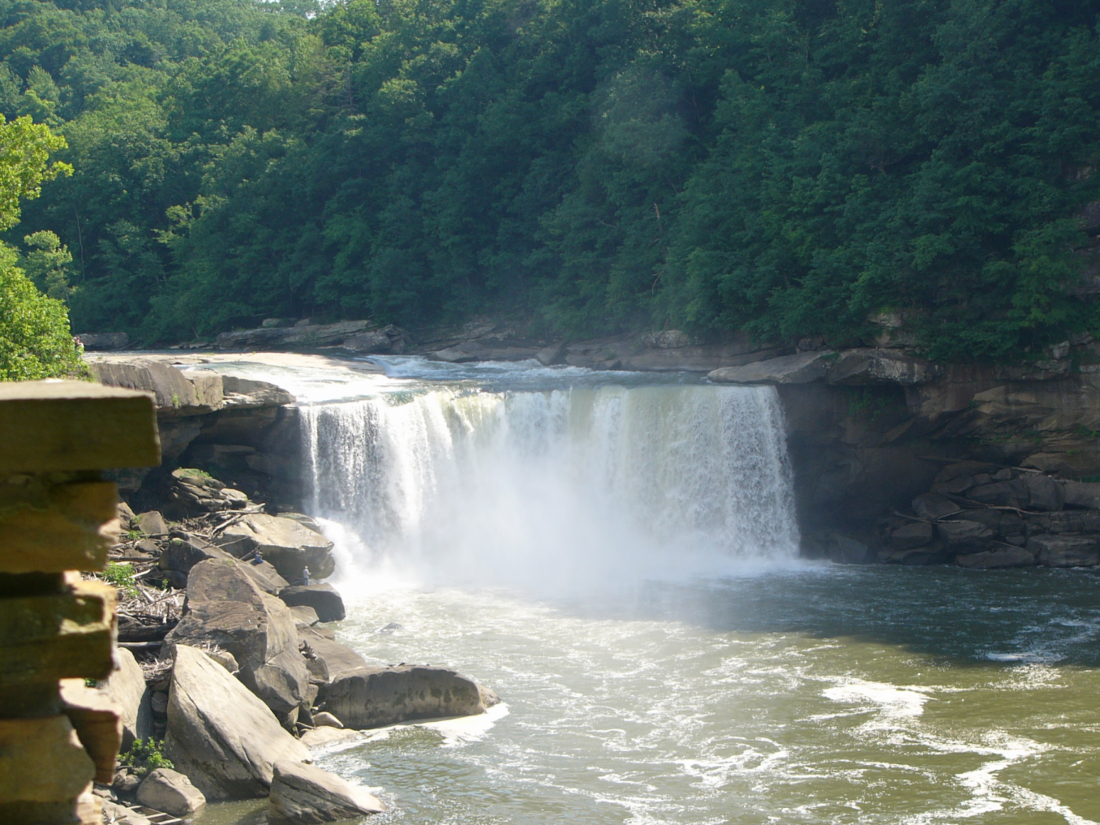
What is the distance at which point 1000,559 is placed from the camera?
21188 mm

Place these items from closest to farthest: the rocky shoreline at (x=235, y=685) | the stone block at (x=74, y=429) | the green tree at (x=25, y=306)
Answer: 1. the stone block at (x=74, y=429)
2. the rocky shoreline at (x=235, y=685)
3. the green tree at (x=25, y=306)

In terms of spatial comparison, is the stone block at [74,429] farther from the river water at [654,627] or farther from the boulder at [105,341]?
the boulder at [105,341]

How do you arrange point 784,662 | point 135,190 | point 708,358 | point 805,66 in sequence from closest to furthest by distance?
point 784,662, point 708,358, point 805,66, point 135,190

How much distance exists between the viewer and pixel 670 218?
33.4 meters

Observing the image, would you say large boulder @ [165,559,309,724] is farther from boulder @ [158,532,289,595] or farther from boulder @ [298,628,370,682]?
boulder @ [158,532,289,595]

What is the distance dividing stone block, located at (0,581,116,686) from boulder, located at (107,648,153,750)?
330 inches

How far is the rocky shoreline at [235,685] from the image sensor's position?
10.1 m

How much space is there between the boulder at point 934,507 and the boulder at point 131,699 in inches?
669

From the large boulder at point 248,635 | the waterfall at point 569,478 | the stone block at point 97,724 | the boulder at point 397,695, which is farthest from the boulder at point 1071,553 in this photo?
the stone block at point 97,724

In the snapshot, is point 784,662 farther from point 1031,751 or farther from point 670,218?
point 670,218

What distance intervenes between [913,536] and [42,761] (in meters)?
21.7

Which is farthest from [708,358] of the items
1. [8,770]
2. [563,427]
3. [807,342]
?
[8,770]

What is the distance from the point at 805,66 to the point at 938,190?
358 inches

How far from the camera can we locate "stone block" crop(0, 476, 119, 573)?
7.32 ft
